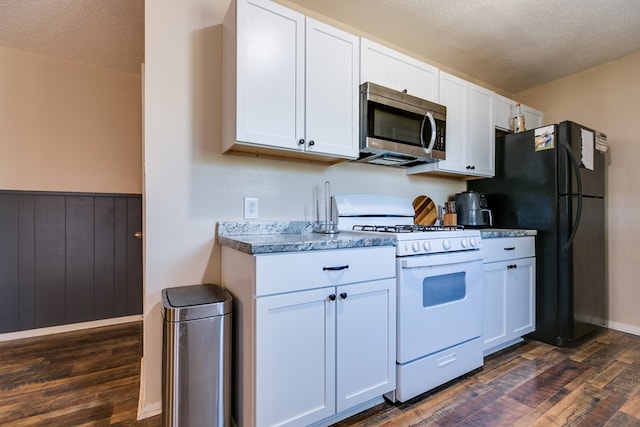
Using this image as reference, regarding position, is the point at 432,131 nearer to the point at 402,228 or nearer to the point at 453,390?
the point at 402,228

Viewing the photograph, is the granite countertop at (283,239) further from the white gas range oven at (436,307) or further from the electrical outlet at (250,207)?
the white gas range oven at (436,307)

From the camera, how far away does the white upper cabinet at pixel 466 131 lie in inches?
96.8

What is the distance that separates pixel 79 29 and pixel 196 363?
8.47 feet

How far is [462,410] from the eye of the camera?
1597 mm

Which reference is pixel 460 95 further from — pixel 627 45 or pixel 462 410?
pixel 462 410

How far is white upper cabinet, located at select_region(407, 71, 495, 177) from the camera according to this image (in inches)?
96.8

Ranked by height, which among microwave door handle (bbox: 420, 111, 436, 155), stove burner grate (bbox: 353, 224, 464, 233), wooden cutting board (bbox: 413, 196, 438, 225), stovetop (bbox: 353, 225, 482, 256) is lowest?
stovetop (bbox: 353, 225, 482, 256)

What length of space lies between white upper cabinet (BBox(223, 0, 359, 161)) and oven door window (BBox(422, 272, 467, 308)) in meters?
0.89

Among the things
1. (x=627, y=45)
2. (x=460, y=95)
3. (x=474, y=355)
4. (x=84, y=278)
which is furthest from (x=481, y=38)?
(x=84, y=278)

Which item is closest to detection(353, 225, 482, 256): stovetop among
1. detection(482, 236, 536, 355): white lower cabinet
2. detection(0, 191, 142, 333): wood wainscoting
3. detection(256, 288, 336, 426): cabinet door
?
detection(482, 236, 536, 355): white lower cabinet

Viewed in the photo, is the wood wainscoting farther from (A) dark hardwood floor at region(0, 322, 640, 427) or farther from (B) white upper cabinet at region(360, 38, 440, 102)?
(B) white upper cabinet at region(360, 38, 440, 102)

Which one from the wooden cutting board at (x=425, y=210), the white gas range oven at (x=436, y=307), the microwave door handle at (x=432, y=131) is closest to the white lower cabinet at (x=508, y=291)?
the white gas range oven at (x=436, y=307)

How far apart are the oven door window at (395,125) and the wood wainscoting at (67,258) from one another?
2490 millimetres

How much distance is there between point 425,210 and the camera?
108 inches
